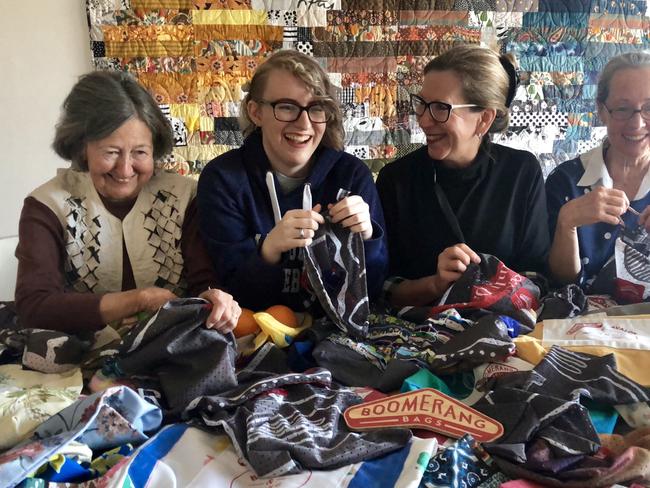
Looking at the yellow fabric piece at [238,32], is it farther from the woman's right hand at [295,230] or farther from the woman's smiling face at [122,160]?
the woman's right hand at [295,230]

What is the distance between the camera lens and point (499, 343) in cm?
101

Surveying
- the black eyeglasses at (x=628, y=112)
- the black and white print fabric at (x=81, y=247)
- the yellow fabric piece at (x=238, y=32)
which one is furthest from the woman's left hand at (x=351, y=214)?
the yellow fabric piece at (x=238, y=32)

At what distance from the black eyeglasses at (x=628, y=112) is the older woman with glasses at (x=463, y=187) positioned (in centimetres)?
22

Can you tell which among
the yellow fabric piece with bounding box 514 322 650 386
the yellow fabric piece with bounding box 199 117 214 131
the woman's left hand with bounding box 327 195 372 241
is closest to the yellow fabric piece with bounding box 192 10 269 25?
the yellow fabric piece with bounding box 199 117 214 131

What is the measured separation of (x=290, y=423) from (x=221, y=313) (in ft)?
0.83

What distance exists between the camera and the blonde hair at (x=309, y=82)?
131cm

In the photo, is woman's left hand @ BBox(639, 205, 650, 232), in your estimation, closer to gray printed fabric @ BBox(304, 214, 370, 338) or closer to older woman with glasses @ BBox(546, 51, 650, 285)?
older woman with glasses @ BBox(546, 51, 650, 285)

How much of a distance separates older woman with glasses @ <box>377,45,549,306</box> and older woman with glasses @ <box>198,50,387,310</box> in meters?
0.12

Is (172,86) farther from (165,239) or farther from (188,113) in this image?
(165,239)

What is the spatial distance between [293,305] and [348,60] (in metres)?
1.03

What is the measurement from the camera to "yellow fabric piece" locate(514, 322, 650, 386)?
957mm

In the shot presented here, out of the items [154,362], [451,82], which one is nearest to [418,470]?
[154,362]

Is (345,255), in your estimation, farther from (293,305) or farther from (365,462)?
(365,462)

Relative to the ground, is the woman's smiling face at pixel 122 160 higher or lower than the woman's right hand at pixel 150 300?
higher
